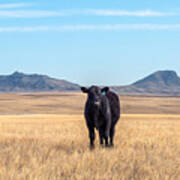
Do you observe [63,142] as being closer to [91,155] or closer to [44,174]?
[91,155]

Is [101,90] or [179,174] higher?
[101,90]

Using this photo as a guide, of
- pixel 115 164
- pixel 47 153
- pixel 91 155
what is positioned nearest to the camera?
pixel 115 164

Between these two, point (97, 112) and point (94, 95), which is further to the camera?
point (97, 112)

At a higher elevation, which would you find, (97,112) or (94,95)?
(94,95)

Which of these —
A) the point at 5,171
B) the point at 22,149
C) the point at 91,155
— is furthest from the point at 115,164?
the point at 22,149

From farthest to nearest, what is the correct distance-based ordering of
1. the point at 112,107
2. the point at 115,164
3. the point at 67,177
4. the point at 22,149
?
the point at 112,107 < the point at 22,149 < the point at 115,164 < the point at 67,177

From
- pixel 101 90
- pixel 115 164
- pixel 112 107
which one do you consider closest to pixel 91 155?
pixel 115 164

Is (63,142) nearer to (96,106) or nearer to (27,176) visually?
(96,106)

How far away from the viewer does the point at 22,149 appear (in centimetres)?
1060

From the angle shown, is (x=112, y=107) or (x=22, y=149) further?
(x=112, y=107)

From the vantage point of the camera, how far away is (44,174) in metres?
7.20

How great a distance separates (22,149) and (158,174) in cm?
464

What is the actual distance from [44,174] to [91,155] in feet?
7.04

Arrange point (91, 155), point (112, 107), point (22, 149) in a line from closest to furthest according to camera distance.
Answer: point (91, 155) < point (22, 149) < point (112, 107)
